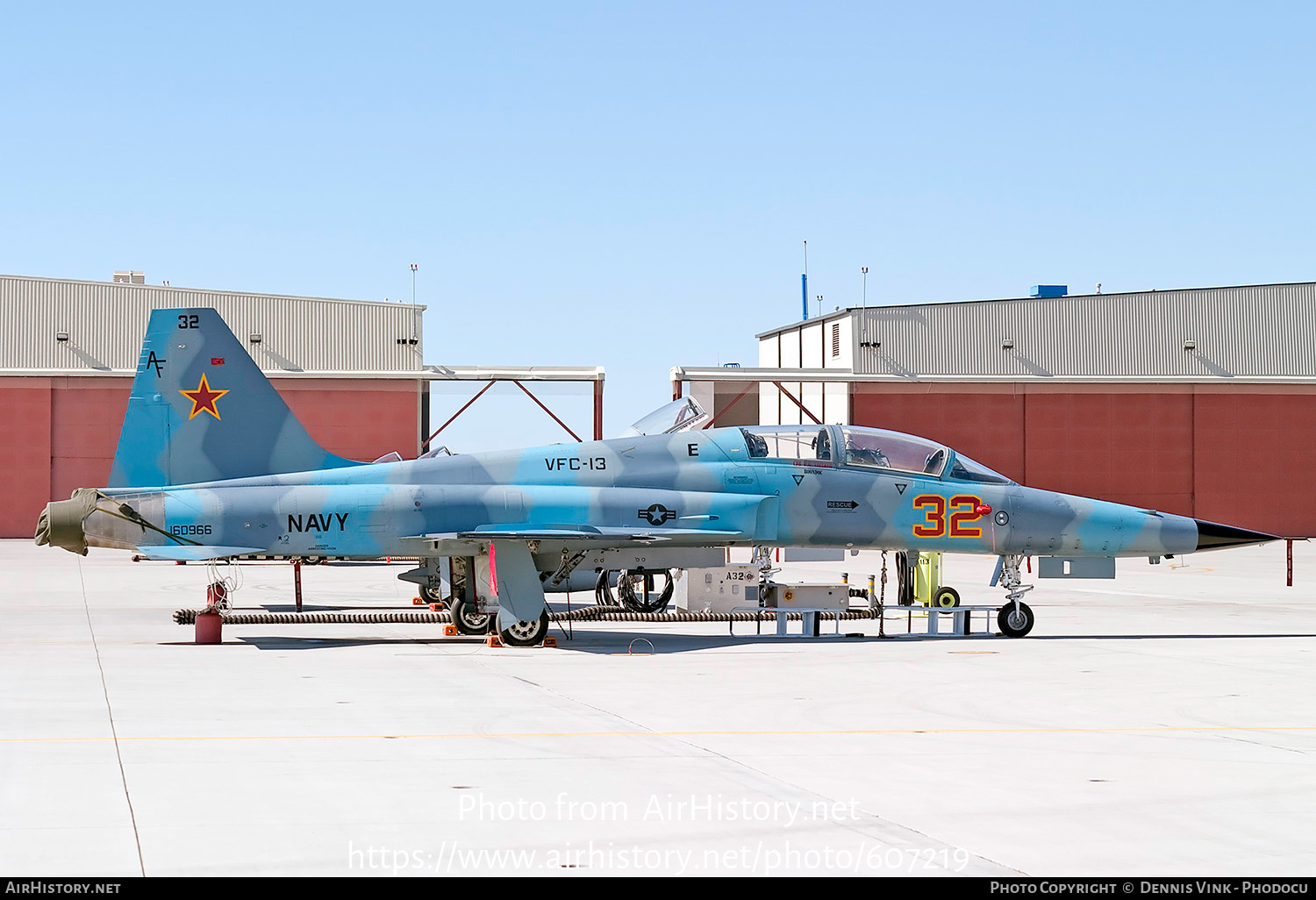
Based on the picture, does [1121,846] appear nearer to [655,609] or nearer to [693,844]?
[693,844]

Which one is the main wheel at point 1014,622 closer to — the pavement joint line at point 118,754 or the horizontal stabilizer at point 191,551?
the horizontal stabilizer at point 191,551

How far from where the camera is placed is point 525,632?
51.0 ft

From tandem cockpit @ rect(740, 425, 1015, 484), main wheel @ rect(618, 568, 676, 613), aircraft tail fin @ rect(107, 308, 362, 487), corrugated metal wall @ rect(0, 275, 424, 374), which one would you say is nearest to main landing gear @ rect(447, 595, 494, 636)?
aircraft tail fin @ rect(107, 308, 362, 487)

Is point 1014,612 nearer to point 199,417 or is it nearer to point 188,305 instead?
point 199,417

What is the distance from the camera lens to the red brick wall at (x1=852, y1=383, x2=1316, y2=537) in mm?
49094

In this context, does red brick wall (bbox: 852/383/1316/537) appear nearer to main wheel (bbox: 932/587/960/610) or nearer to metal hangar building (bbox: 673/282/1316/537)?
metal hangar building (bbox: 673/282/1316/537)

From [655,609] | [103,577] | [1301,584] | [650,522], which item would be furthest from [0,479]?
[1301,584]

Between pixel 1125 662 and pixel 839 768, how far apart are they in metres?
6.85

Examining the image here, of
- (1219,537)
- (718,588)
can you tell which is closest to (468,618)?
(718,588)

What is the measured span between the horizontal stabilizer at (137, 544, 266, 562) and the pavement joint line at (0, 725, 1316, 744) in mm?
6141

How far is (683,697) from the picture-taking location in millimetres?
11266

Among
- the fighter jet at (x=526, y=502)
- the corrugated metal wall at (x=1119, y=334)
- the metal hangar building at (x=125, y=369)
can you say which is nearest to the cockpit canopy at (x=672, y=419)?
the fighter jet at (x=526, y=502)

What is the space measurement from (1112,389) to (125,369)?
1414 inches
